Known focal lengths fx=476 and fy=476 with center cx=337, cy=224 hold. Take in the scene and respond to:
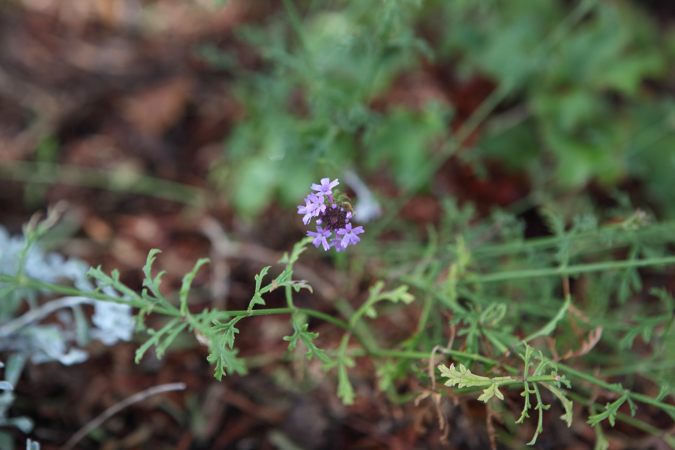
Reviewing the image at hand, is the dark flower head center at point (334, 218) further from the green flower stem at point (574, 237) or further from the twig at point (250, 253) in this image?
the twig at point (250, 253)

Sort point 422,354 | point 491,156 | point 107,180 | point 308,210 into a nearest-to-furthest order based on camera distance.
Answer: point 308,210 < point 422,354 < point 491,156 < point 107,180

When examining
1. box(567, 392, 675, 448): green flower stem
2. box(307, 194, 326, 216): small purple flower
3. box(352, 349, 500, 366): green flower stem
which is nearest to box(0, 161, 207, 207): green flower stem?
box(352, 349, 500, 366): green flower stem

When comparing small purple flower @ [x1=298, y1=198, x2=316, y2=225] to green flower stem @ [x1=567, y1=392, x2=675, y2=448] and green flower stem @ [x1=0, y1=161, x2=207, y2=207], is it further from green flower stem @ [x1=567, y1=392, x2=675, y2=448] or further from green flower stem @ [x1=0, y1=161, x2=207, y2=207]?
green flower stem @ [x1=0, y1=161, x2=207, y2=207]

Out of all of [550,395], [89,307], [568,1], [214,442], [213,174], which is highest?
[568,1]

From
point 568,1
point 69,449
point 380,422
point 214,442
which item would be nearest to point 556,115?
point 568,1

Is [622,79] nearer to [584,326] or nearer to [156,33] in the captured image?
[584,326]

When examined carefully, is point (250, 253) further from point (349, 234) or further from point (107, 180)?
point (349, 234)

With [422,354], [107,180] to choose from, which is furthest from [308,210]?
[107,180]

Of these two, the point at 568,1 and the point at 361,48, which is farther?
the point at 568,1

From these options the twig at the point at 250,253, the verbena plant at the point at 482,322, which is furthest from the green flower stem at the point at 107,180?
the verbena plant at the point at 482,322

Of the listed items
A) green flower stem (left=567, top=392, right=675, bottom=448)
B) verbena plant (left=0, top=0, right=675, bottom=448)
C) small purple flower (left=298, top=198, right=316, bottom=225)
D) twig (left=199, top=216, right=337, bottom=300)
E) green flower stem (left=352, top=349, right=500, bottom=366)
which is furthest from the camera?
twig (left=199, top=216, right=337, bottom=300)

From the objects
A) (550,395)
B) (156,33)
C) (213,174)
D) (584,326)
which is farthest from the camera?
(156,33)
